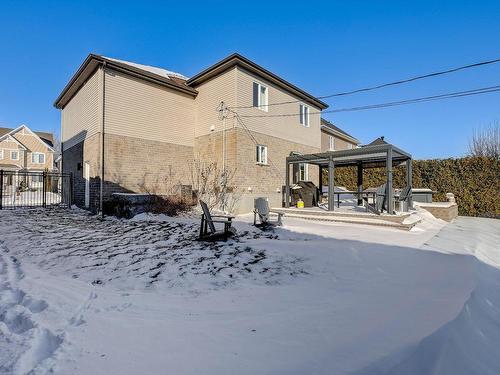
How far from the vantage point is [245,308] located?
3.34 meters

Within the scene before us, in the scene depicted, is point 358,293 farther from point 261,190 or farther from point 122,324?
point 261,190

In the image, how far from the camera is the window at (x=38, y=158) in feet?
127

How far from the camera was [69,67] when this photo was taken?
16.0 meters

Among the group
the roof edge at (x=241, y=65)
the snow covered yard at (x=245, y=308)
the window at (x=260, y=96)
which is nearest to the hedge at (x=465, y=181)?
the roof edge at (x=241, y=65)

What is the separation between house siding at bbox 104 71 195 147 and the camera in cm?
1258

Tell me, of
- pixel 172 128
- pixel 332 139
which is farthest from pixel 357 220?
pixel 332 139

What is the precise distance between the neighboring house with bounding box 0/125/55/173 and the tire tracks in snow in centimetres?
3954

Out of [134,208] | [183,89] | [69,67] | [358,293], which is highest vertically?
[69,67]

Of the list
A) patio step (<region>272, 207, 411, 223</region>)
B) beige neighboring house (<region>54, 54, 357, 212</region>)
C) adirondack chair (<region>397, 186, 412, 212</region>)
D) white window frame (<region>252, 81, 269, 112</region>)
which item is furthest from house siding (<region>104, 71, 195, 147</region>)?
adirondack chair (<region>397, 186, 412, 212</region>)

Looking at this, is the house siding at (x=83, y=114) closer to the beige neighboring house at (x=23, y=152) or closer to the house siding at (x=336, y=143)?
the house siding at (x=336, y=143)

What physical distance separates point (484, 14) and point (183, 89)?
13.1 m

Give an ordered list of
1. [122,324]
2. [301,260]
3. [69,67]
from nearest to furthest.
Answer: [122,324] < [301,260] < [69,67]

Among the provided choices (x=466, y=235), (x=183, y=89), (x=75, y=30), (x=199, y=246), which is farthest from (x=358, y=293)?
(x=75, y=30)

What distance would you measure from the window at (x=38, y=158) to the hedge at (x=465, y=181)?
1818 inches
